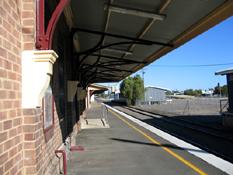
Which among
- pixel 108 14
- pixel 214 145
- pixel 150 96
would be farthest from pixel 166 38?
pixel 150 96

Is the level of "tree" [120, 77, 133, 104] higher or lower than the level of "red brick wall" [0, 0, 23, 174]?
higher

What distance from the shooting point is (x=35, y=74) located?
11.9ft

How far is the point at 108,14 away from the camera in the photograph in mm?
7828

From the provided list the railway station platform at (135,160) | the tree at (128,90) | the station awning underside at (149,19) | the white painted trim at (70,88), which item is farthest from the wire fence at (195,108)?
the white painted trim at (70,88)

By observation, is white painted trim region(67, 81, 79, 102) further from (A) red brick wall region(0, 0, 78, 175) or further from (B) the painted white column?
(B) the painted white column

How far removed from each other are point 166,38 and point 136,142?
4.25 meters

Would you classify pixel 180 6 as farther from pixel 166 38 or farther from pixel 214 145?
pixel 214 145

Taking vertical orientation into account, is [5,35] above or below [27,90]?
above

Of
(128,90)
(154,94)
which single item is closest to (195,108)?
(128,90)

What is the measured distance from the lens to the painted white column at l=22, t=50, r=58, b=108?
3.61 metres

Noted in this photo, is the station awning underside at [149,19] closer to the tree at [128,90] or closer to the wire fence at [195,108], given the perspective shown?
the wire fence at [195,108]

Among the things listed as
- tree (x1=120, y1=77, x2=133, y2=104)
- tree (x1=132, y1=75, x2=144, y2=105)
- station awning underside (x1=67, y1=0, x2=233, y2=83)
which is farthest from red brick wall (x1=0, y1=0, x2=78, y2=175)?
tree (x1=120, y1=77, x2=133, y2=104)

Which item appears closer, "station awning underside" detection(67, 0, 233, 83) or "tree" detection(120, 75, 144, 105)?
"station awning underside" detection(67, 0, 233, 83)

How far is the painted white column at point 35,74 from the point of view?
3605 mm
